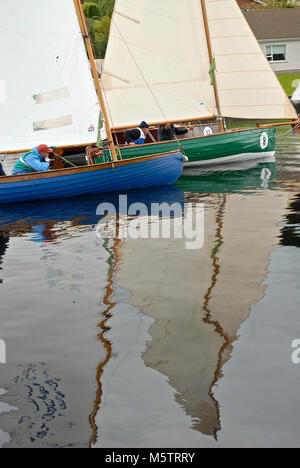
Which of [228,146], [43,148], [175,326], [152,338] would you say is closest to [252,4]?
[228,146]

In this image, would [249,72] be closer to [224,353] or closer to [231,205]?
[231,205]

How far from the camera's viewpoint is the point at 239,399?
21.6 ft

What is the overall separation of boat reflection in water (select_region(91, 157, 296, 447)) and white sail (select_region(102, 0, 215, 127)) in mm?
13838

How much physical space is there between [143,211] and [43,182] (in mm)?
4294

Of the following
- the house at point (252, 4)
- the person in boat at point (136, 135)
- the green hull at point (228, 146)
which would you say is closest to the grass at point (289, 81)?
the house at point (252, 4)

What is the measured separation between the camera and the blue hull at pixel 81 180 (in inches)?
819

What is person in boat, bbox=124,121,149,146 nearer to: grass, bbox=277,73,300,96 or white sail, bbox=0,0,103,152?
white sail, bbox=0,0,103,152

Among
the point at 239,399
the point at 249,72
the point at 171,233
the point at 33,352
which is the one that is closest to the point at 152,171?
the point at 171,233

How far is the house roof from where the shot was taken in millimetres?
71625

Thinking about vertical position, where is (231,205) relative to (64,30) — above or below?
below

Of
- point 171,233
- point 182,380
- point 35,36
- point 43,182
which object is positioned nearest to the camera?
point 182,380

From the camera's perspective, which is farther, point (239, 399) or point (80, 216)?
point (80, 216)

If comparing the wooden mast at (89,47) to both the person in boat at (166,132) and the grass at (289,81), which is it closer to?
the person in boat at (166,132)

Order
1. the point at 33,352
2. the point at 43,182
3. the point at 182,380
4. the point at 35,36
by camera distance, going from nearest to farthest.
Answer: the point at 182,380 < the point at 33,352 < the point at 43,182 < the point at 35,36
